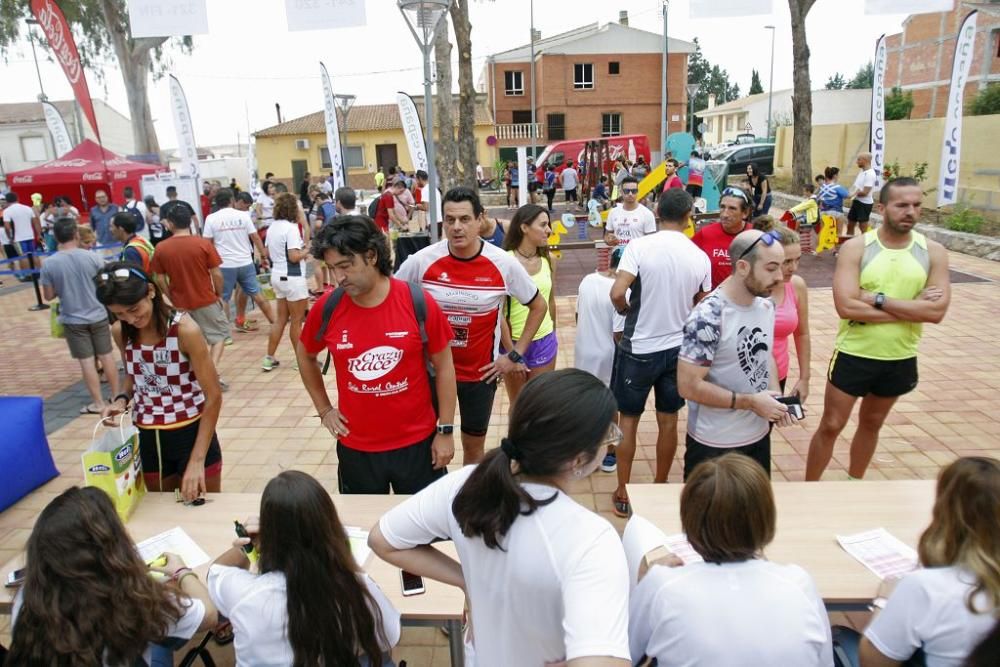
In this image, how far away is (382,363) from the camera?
8.38 feet

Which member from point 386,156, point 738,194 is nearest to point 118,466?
point 738,194

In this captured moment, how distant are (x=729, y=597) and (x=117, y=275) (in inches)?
93.7

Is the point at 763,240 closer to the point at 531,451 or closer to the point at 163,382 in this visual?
the point at 531,451

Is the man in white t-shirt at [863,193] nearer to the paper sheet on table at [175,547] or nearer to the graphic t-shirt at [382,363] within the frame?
the graphic t-shirt at [382,363]

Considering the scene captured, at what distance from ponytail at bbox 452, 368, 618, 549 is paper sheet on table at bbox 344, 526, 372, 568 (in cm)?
106

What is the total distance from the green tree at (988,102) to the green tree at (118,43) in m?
26.1

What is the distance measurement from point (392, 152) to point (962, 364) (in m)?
34.5

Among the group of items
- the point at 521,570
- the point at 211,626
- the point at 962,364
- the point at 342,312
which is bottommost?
the point at 962,364

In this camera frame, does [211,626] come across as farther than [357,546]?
No

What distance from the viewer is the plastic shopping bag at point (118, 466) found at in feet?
7.73

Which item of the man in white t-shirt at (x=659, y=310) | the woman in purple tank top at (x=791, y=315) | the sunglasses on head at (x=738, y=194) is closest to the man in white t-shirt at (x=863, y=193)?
the sunglasses on head at (x=738, y=194)

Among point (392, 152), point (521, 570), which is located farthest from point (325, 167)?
point (521, 570)

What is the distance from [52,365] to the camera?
7168 millimetres

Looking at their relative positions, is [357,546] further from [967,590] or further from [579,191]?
[579,191]
